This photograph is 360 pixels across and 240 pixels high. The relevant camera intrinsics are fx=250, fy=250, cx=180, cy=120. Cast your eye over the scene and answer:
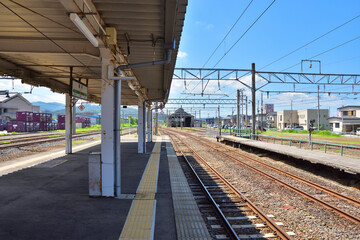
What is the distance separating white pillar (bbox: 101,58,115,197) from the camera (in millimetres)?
6543

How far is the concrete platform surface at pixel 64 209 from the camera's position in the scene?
4.45 metres

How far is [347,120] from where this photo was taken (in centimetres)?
4978

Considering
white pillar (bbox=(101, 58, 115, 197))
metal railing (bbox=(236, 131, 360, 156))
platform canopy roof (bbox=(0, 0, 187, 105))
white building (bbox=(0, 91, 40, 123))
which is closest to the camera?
platform canopy roof (bbox=(0, 0, 187, 105))

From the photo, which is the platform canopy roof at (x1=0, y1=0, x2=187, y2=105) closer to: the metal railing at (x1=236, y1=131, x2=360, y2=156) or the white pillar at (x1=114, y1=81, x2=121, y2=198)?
the white pillar at (x1=114, y1=81, x2=121, y2=198)

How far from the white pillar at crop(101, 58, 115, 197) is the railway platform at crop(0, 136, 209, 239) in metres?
0.40

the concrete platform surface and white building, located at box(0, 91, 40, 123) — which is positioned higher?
white building, located at box(0, 91, 40, 123)

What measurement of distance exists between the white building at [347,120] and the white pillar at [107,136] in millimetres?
52469

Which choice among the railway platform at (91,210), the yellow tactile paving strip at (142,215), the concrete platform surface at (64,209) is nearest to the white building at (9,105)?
the concrete platform surface at (64,209)

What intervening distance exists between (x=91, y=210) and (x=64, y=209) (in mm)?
599

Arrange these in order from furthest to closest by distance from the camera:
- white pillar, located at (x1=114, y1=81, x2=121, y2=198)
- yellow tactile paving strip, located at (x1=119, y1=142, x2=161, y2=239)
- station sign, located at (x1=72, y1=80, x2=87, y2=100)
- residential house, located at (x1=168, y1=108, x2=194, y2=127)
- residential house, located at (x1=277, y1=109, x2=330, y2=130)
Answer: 1. residential house, located at (x1=168, y1=108, x2=194, y2=127)
2. residential house, located at (x1=277, y1=109, x2=330, y2=130)
3. station sign, located at (x1=72, y1=80, x2=87, y2=100)
4. white pillar, located at (x1=114, y1=81, x2=121, y2=198)
5. yellow tactile paving strip, located at (x1=119, y1=142, x2=161, y2=239)

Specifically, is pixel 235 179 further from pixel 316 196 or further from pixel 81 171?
pixel 81 171

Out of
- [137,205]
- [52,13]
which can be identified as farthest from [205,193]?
[52,13]

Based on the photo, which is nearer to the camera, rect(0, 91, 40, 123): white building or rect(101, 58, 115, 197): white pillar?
rect(101, 58, 115, 197): white pillar

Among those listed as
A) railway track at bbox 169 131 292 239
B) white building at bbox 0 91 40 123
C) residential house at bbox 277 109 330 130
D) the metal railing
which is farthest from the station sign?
residential house at bbox 277 109 330 130
